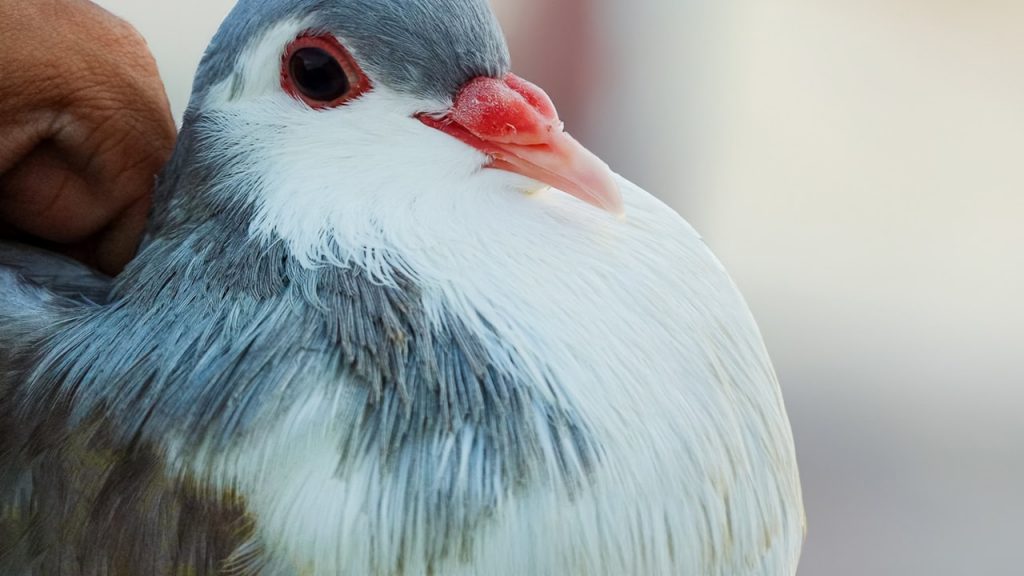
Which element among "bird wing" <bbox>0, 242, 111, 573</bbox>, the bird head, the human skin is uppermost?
the bird head

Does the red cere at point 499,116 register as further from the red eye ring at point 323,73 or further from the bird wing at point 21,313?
the bird wing at point 21,313

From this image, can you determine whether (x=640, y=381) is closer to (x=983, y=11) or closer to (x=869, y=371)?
(x=869, y=371)

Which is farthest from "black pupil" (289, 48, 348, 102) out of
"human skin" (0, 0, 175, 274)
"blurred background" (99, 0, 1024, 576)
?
"blurred background" (99, 0, 1024, 576)

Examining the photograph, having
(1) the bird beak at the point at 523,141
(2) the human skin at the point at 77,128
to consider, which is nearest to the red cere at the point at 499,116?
(1) the bird beak at the point at 523,141

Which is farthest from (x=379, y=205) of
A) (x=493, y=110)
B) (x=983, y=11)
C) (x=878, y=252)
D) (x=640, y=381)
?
(x=983, y=11)

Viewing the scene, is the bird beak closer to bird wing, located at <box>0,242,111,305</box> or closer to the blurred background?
bird wing, located at <box>0,242,111,305</box>

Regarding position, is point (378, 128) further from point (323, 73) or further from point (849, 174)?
point (849, 174)

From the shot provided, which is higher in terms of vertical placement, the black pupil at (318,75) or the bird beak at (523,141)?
the bird beak at (523,141)
